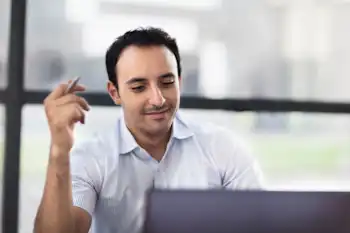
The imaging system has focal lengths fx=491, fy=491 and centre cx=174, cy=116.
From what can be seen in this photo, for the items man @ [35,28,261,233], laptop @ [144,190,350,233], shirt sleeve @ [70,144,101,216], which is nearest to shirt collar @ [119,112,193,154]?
man @ [35,28,261,233]

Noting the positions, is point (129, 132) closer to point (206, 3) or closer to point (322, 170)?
point (206, 3)

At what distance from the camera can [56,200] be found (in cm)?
125

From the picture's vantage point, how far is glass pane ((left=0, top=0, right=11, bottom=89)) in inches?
→ 64.2

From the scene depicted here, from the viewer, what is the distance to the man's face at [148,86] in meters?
1.43

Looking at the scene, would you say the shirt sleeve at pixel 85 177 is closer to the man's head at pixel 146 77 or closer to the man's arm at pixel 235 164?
the man's head at pixel 146 77

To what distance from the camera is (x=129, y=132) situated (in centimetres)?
153

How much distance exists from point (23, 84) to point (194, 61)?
590 millimetres

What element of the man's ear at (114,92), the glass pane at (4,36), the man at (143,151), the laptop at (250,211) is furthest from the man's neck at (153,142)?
the laptop at (250,211)

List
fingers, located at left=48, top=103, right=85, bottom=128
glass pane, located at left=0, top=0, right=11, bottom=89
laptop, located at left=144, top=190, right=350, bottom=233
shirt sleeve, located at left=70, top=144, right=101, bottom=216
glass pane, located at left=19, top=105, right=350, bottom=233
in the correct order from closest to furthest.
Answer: laptop, located at left=144, top=190, right=350, bottom=233, fingers, located at left=48, top=103, right=85, bottom=128, shirt sleeve, located at left=70, top=144, right=101, bottom=216, glass pane, located at left=0, top=0, right=11, bottom=89, glass pane, located at left=19, top=105, right=350, bottom=233

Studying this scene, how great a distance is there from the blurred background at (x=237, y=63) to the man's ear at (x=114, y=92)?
0.31 feet

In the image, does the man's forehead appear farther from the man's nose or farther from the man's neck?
the man's neck

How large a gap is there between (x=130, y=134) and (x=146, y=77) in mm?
202

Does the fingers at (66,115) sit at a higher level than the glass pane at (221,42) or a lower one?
lower

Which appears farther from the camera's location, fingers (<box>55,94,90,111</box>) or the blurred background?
the blurred background
